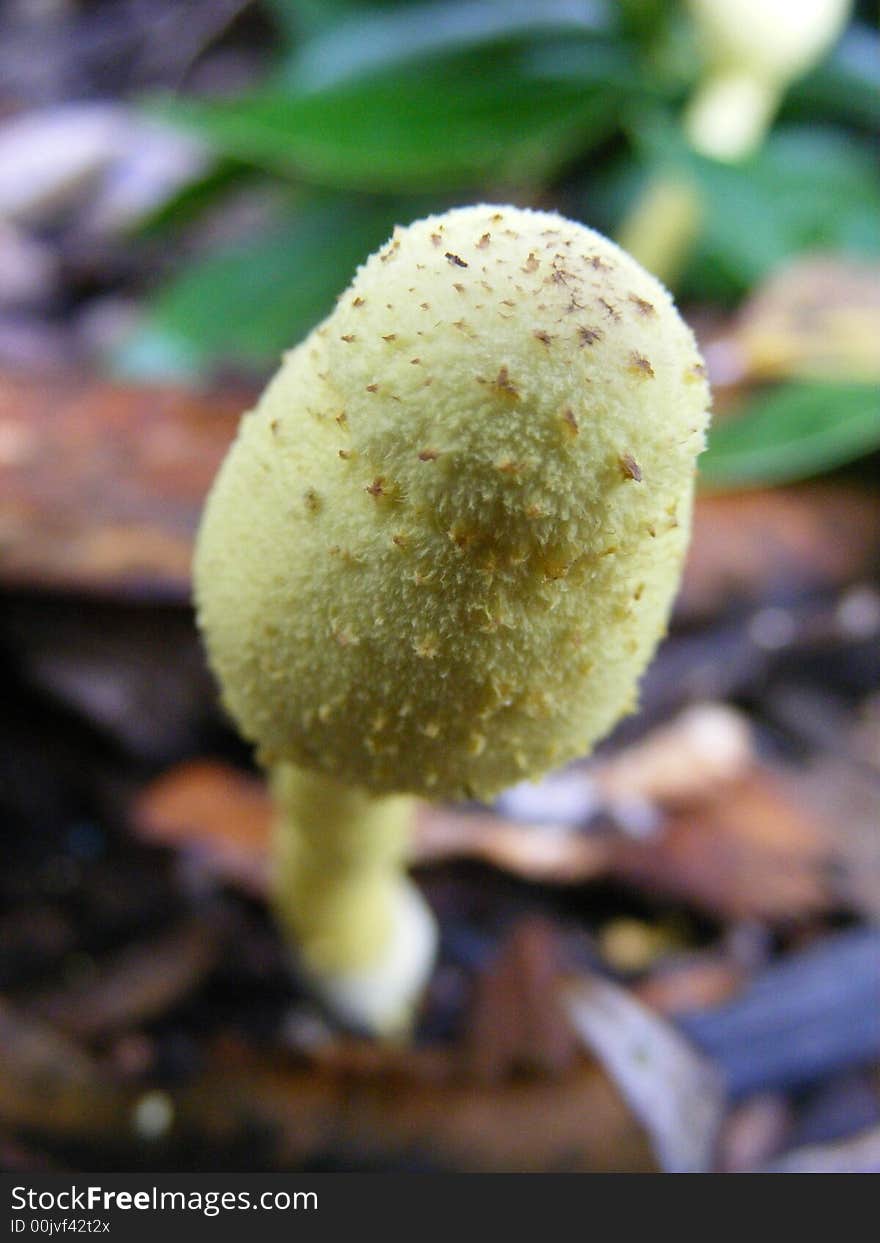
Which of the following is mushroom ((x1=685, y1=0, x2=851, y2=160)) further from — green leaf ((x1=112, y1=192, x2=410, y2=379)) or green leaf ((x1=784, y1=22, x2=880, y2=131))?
green leaf ((x1=112, y1=192, x2=410, y2=379))

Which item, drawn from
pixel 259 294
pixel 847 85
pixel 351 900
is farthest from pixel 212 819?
pixel 847 85

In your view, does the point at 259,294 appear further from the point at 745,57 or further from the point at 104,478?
the point at 745,57

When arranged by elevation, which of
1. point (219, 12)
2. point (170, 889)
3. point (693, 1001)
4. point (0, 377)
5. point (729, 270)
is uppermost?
point (219, 12)

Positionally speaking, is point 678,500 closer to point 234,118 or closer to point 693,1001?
point 693,1001

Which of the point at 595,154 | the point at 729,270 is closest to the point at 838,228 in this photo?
the point at 729,270

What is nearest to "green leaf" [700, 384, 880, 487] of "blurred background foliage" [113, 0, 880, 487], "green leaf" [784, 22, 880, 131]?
"blurred background foliage" [113, 0, 880, 487]
